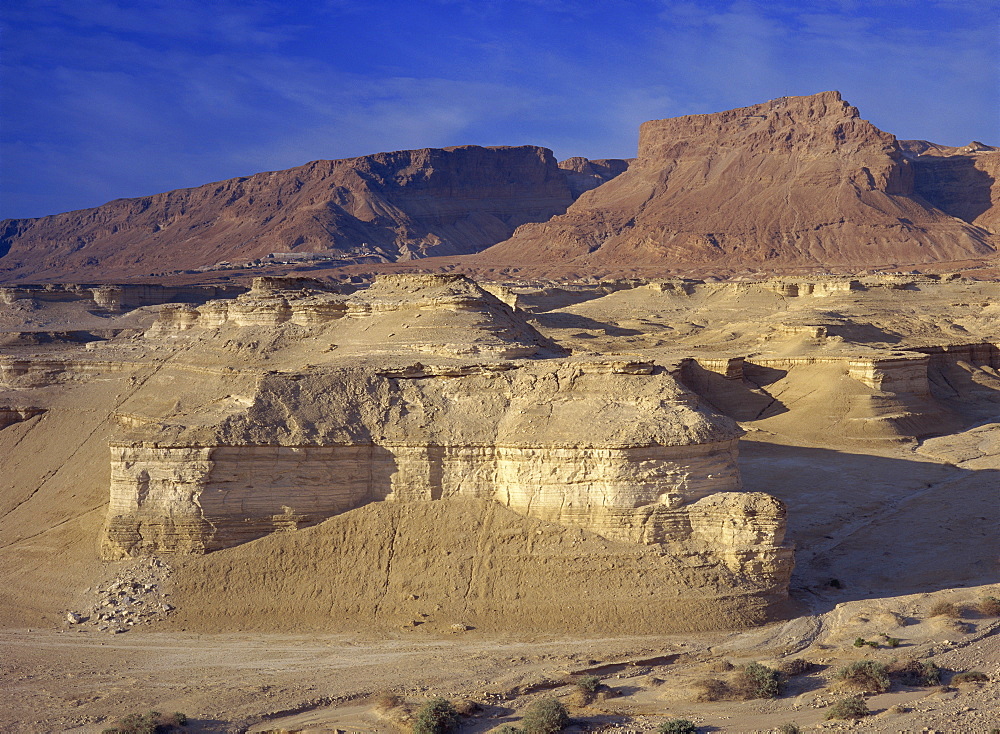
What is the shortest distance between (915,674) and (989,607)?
3.73 meters

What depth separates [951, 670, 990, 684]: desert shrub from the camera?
13.8 m

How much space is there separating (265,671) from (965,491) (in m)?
19.6

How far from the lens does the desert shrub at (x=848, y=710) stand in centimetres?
1245

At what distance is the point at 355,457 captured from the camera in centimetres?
1744

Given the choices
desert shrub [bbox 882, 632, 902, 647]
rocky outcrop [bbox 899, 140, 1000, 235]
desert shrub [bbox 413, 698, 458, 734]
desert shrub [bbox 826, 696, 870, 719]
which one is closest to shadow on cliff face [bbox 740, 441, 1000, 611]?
desert shrub [bbox 882, 632, 902, 647]

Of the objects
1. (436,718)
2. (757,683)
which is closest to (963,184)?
(757,683)

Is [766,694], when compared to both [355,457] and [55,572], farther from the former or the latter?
[55,572]

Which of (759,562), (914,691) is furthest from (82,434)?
(914,691)

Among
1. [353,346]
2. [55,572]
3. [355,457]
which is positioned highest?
[353,346]

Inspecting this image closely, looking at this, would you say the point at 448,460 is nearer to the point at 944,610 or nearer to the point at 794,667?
the point at 794,667

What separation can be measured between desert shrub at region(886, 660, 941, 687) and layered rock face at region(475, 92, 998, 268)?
10172 cm

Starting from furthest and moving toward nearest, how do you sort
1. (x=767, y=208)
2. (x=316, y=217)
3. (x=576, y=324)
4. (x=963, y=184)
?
(x=316, y=217) → (x=963, y=184) → (x=767, y=208) → (x=576, y=324)

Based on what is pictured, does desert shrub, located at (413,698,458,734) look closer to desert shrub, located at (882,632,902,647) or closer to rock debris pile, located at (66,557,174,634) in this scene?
rock debris pile, located at (66,557,174,634)

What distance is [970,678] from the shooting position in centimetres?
1384
